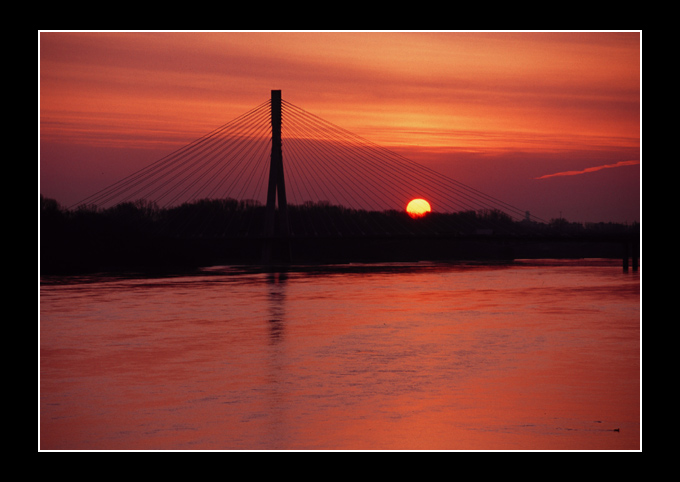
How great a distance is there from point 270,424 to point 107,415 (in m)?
1.80

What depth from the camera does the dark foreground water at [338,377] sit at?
26.2ft

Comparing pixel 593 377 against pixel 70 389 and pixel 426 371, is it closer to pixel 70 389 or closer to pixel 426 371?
pixel 426 371

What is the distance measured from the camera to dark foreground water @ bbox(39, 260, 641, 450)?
26.2 ft

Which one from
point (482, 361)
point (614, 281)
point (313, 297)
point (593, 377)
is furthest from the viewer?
point (614, 281)

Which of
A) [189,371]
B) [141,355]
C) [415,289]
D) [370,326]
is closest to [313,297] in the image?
[415,289]

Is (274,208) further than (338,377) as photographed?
Yes

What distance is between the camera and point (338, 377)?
11.3 meters

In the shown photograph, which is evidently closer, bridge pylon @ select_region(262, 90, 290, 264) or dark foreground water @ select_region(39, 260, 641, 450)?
dark foreground water @ select_region(39, 260, 641, 450)

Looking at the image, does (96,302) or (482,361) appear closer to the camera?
(482,361)

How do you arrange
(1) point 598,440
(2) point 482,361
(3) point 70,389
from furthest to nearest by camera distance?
(2) point 482,361, (3) point 70,389, (1) point 598,440

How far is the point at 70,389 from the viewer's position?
10445 mm

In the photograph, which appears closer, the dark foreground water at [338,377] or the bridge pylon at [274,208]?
the dark foreground water at [338,377]
